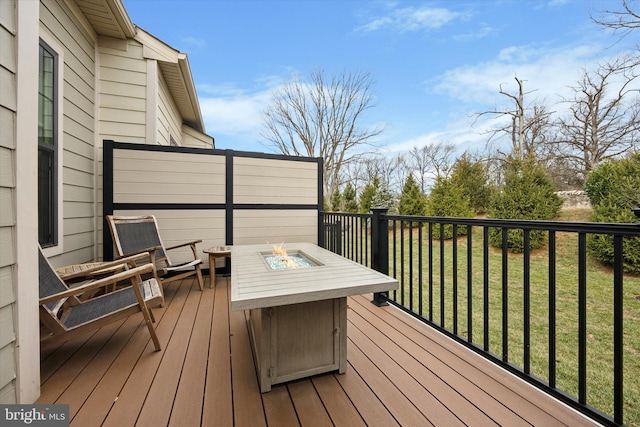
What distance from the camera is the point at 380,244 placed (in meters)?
2.89

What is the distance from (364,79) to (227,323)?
1353 centimetres

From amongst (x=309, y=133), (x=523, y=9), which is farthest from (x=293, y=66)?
(x=523, y=9)

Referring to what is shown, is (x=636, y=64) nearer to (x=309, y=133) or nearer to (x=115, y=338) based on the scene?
(x=309, y=133)

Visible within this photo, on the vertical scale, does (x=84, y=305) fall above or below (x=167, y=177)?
below

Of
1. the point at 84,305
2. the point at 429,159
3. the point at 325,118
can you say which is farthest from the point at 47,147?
the point at 429,159

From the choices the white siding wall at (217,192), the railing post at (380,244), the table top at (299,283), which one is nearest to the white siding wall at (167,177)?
the white siding wall at (217,192)

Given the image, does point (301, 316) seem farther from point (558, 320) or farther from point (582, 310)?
point (558, 320)

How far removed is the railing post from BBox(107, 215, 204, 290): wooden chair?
221cm

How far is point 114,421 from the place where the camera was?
133cm

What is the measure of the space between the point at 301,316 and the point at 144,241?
2.86 metres

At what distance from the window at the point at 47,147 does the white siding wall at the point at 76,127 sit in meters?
0.13

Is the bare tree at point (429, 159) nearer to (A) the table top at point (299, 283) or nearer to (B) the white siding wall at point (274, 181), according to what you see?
(B) the white siding wall at point (274, 181)

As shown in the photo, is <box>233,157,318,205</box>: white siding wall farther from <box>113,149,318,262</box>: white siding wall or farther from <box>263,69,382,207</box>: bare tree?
<box>263,69,382,207</box>: bare tree

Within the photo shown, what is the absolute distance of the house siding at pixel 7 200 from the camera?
130 cm
